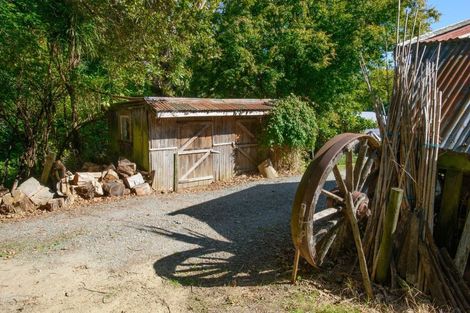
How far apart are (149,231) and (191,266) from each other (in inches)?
76.8

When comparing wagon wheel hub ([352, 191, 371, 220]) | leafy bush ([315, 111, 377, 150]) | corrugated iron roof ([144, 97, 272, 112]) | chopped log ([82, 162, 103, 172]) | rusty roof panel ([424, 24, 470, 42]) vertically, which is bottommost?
chopped log ([82, 162, 103, 172])

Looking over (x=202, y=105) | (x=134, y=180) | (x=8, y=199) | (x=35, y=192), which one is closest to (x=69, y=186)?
(x=35, y=192)

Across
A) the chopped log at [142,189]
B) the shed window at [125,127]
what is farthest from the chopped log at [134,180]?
the shed window at [125,127]

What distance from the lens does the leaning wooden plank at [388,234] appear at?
4.64 meters

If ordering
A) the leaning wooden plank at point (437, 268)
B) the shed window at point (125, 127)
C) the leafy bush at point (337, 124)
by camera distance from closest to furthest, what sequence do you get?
the leaning wooden plank at point (437, 268), the shed window at point (125, 127), the leafy bush at point (337, 124)

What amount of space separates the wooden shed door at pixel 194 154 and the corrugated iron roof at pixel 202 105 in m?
0.66

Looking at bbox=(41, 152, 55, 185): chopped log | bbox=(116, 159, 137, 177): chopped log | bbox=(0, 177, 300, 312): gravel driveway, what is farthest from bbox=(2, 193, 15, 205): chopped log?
bbox=(116, 159, 137, 177): chopped log

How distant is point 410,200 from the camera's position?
16.4ft

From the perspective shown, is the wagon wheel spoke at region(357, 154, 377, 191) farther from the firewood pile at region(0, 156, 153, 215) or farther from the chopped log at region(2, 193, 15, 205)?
the chopped log at region(2, 193, 15, 205)

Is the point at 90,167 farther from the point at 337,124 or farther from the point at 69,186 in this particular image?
the point at 337,124

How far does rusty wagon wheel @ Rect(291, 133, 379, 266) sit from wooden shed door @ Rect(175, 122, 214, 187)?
661cm

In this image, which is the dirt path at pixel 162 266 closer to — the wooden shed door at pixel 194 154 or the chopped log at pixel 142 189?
the chopped log at pixel 142 189

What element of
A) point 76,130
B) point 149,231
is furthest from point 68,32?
point 149,231

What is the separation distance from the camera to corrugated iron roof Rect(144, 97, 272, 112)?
10.4m
